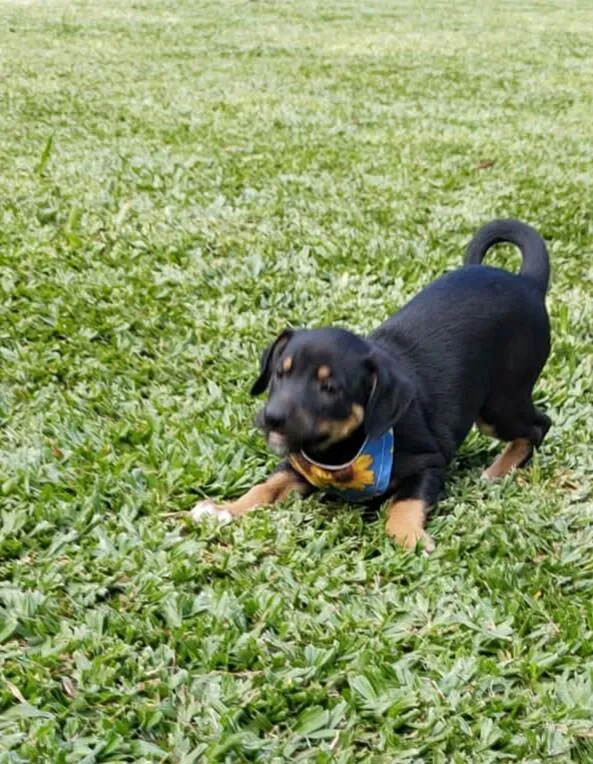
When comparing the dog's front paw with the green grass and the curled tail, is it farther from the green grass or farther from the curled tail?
the curled tail

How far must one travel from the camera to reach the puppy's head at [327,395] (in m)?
3.04

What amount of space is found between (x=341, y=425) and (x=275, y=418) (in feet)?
0.72

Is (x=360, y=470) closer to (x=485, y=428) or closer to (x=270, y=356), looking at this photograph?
(x=270, y=356)

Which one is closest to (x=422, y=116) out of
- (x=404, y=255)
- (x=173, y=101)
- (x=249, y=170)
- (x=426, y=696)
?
(x=173, y=101)

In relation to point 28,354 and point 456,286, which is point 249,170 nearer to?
point 28,354

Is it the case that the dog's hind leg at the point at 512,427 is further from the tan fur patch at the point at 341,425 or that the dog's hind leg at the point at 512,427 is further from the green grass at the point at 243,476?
the tan fur patch at the point at 341,425

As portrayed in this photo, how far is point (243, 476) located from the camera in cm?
365

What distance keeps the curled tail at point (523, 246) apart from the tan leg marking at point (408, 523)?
1.06 metres

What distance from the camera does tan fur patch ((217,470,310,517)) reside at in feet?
11.2

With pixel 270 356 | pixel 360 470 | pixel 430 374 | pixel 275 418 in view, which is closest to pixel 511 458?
pixel 430 374

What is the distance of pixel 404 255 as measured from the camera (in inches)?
233

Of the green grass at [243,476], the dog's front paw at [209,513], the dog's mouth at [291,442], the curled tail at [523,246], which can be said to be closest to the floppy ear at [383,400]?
the dog's mouth at [291,442]

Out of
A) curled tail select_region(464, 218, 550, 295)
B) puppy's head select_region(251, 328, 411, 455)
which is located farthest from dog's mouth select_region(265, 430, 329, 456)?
curled tail select_region(464, 218, 550, 295)

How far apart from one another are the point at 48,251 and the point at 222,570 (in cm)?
299
